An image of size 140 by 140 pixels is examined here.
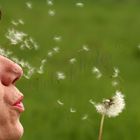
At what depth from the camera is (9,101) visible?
3.18m

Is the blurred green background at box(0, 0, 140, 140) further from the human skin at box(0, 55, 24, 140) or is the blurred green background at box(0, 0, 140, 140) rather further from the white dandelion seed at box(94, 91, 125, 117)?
the human skin at box(0, 55, 24, 140)

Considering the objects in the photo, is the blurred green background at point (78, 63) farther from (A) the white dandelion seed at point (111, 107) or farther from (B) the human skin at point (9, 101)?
(B) the human skin at point (9, 101)

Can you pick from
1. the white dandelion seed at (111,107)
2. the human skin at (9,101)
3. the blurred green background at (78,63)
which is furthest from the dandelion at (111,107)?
the blurred green background at (78,63)

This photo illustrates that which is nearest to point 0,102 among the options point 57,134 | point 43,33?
point 57,134

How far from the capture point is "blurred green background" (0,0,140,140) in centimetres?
614

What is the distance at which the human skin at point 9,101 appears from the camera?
3.15m

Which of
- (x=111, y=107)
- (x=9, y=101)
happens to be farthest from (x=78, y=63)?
(x=9, y=101)

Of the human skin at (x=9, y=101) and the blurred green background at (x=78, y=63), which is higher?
the human skin at (x=9, y=101)

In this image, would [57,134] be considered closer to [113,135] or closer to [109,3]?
[113,135]

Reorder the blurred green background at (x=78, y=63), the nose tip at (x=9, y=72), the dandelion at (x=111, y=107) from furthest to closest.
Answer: the blurred green background at (x=78, y=63) < the dandelion at (x=111, y=107) < the nose tip at (x=9, y=72)

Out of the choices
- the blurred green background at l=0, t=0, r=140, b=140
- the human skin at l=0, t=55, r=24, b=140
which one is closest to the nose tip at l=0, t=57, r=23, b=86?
the human skin at l=0, t=55, r=24, b=140

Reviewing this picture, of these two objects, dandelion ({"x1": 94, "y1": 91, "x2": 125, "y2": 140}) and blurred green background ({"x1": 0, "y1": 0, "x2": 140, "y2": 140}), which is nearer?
dandelion ({"x1": 94, "y1": 91, "x2": 125, "y2": 140})

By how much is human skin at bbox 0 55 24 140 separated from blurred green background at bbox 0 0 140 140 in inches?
88.8

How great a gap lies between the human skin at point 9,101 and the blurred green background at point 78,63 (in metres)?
2.26
